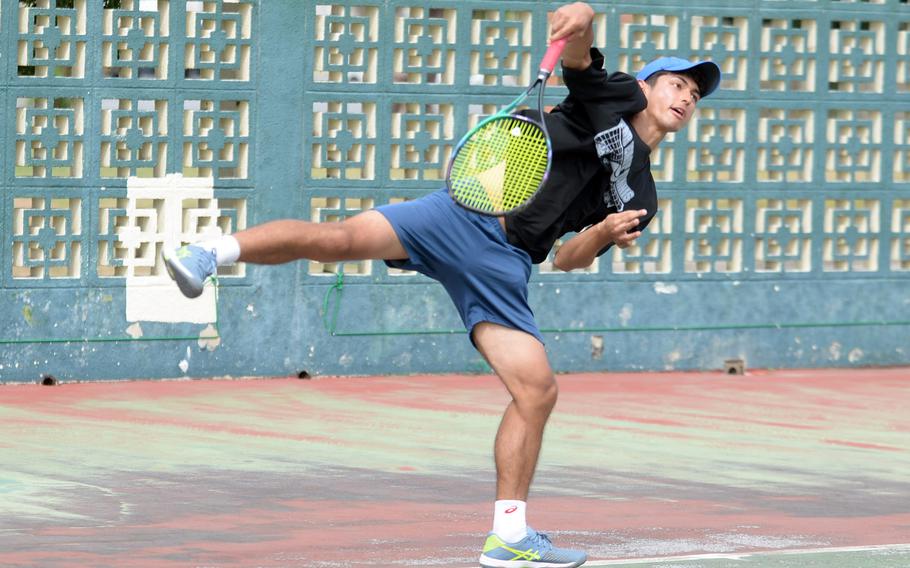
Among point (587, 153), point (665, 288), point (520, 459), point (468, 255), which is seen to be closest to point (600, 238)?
point (587, 153)

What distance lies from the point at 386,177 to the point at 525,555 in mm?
6995

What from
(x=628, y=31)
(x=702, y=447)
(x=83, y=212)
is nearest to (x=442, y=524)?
(x=702, y=447)

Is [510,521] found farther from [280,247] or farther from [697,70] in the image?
[697,70]

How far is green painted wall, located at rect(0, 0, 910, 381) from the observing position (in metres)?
12.9

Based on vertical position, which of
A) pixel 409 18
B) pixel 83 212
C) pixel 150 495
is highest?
pixel 409 18

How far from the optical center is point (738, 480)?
383 inches

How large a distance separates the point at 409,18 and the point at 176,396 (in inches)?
129

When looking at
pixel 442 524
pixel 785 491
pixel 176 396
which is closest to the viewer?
pixel 442 524

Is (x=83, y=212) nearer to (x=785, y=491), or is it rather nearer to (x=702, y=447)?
(x=702, y=447)

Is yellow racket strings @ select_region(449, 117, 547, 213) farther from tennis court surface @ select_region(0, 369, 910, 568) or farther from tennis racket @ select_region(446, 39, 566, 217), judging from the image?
tennis court surface @ select_region(0, 369, 910, 568)

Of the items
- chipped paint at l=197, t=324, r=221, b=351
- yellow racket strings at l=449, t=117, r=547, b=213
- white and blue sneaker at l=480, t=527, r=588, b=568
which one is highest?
yellow racket strings at l=449, t=117, r=547, b=213

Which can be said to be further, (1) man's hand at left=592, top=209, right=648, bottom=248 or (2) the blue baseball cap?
(2) the blue baseball cap

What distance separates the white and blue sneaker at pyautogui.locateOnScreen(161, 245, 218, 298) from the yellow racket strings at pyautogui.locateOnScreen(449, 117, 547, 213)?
37.5 inches

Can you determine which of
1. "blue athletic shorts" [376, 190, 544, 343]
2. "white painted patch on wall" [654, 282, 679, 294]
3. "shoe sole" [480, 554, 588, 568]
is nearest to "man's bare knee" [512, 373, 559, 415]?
"blue athletic shorts" [376, 190, 544, 343]
